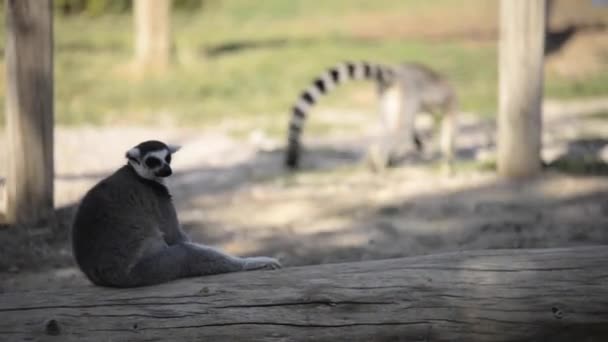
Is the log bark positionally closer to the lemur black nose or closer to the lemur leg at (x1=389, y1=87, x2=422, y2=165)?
the lemur black nose

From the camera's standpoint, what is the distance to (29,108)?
21.9 feet

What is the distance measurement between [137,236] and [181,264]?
24 centimetres

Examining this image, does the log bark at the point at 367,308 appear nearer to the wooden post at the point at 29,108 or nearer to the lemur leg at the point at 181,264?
the lemur leg at the point at 181,264

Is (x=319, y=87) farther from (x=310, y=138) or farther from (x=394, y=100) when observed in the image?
(x=310, y=138)

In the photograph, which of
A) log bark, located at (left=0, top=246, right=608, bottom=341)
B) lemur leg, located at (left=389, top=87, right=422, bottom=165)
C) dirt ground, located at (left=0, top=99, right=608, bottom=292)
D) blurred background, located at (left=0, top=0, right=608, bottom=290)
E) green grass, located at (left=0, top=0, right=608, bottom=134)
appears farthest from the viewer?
green grass, located at (left=0, top=0, right=608, bottom=134)

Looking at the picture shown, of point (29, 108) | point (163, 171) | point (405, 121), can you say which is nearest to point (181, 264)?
point (163, 171)

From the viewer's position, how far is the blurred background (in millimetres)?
6793

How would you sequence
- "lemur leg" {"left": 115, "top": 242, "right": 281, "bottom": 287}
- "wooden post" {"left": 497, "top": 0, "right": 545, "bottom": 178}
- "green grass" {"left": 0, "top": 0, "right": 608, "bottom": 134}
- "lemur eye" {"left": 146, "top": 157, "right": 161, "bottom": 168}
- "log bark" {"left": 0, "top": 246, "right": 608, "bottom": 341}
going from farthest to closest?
"green grass" {"left": 0, "top": 0, "right": 608, "bottom": 134} < "wooden post" {"left": 497, "top": 0, "right": 545, "bottom": 178} < "lemur eye" {"left": 146, "top": 157, "right": 161, "bottom": 168} < "lemur leg" {"left": 115, "top": 242, "right": 281, "bottom": 287} < "log bark" {"left": 0, "top": 246, "right": 608, "bottom": 341}

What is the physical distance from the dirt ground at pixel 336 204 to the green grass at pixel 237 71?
236 cm

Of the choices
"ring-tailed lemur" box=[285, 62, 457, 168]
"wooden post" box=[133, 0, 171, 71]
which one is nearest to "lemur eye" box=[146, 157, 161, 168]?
"ring-tailed lemur" box=[285, 62, 457, 168]

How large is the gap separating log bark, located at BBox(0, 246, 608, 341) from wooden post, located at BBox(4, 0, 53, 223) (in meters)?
3.05

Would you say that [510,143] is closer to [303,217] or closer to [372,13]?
[303,217]

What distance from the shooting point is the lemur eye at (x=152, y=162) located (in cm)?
419

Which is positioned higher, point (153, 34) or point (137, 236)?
point (153, 34)
